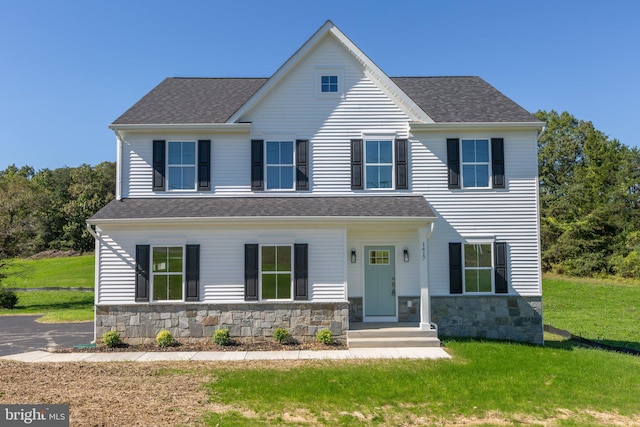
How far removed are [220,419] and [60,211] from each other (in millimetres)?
53465

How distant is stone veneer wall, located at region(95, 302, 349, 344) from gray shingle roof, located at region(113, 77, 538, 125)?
5842mm

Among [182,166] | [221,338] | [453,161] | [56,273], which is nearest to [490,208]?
[453,161]

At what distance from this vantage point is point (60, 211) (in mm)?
52375

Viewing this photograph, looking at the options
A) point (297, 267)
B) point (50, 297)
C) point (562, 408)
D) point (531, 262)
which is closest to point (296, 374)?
point (297, 267)

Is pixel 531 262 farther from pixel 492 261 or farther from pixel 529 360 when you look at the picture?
pixel 529 360

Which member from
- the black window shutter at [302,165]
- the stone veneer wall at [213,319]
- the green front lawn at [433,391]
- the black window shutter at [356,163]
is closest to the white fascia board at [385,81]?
the black window shutter at [356,163]

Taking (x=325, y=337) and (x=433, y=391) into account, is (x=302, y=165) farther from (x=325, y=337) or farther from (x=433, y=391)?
(x=433, y=391)

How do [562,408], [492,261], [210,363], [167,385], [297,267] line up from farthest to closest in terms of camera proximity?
1. [492,261]
2. [297,267]
3. [210,363]
4. [167,385]
5. [562,408]

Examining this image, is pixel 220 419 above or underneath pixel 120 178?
underneath

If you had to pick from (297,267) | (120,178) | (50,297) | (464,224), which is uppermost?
(120,178)

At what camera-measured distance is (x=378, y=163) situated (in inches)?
577

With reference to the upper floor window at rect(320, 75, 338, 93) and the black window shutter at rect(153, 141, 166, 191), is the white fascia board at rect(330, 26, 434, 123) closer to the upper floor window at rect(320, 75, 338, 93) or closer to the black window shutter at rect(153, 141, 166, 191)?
the upper floor window at rect(320, 75, 338, 93)

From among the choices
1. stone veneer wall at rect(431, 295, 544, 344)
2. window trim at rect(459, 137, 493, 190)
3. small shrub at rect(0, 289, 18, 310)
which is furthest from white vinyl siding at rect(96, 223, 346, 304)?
small shrub at rect(0, 289, 18, 310)

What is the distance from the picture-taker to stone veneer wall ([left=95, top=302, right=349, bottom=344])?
1317 centimetres
